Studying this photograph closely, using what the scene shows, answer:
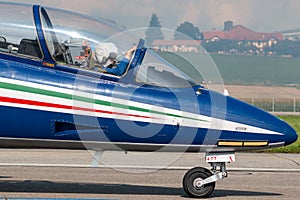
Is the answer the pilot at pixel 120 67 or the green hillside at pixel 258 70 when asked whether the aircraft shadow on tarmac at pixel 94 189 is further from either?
the green hillside at pixel 258 70

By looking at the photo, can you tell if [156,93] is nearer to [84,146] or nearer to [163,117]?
[163,117]

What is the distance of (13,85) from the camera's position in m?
10.0

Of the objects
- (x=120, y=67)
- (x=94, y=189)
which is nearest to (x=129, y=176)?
(x=94, y=189)

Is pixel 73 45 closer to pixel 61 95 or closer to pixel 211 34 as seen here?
pixel 61 95

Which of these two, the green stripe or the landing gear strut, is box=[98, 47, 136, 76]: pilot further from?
the landing gear strut

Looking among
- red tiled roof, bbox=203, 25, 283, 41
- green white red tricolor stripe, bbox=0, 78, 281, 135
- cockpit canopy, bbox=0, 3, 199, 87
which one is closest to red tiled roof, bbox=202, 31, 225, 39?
red tiled roof, bbox=203, 25, 283, 41

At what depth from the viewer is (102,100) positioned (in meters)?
10.1

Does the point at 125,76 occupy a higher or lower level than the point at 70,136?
higher

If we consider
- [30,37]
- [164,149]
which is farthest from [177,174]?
[30,37]

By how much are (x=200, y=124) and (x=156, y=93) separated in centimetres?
69

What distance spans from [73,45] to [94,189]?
93.2 inches

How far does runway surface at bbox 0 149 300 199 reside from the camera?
11383mm

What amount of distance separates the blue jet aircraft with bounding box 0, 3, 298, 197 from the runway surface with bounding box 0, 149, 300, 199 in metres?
1.03

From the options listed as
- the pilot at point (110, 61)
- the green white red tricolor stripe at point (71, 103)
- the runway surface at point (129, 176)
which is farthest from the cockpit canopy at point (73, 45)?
the runway surface at point (129, 176)
